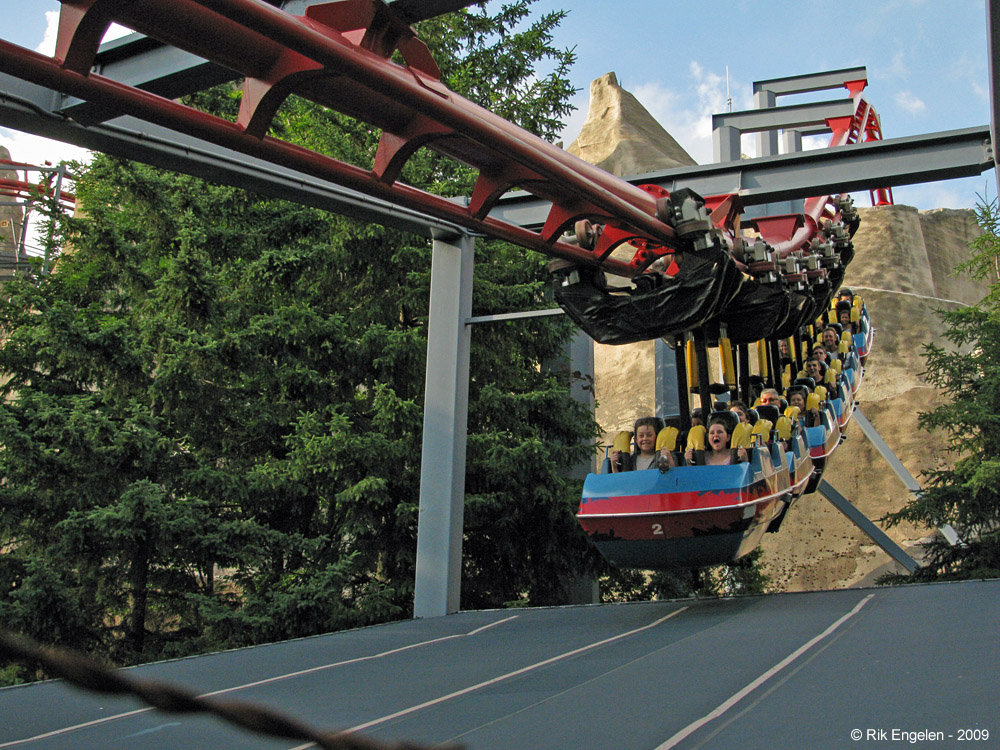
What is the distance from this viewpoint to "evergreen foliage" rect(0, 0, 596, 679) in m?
10.8

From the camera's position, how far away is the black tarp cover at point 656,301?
24.5ft

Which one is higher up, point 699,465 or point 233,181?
point 233,181

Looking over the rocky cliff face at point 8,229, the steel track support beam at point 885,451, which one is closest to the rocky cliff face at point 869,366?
the steel track support beam at point 885,451

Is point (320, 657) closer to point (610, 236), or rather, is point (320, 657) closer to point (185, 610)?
point (610, 236)

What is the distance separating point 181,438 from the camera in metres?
12.3

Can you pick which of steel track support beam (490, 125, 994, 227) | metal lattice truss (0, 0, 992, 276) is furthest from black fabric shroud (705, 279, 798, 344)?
steel track support beam (490, 125, 994, 227)

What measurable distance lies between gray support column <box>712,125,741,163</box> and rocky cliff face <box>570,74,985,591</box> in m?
14.5

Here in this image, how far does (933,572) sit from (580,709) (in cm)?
1316

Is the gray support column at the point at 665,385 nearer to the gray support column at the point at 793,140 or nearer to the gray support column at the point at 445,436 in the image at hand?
the gray support column at the point at 793,140

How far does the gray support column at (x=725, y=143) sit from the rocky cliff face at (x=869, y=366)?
14.5m

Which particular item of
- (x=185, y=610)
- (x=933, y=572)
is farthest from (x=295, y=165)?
(x=933, y=572)

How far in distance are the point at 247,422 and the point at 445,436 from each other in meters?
4.53

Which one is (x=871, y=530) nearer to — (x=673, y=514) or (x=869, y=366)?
(x=673, y=514)

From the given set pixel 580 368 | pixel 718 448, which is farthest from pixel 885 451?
pixel 718 448
